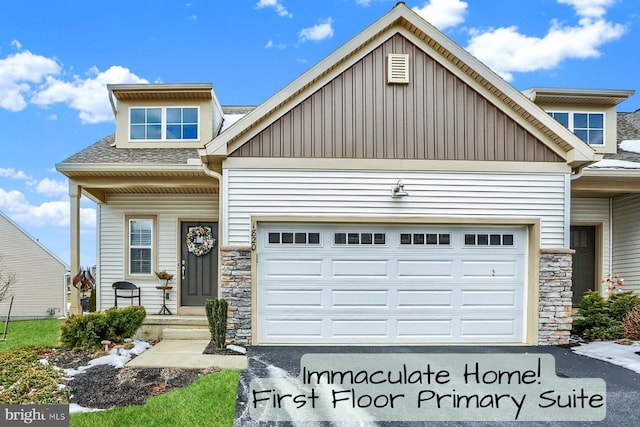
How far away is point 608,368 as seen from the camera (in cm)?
600

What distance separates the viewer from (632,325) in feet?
24.6

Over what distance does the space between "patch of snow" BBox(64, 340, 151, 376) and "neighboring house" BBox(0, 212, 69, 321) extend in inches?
339

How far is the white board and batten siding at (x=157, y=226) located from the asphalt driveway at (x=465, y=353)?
12.7ft

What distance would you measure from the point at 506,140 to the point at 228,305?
18.2 feet

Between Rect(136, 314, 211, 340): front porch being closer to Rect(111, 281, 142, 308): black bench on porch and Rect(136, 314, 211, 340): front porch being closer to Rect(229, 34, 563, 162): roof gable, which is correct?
Rect(111, 281, 142, 308): black bench on porch

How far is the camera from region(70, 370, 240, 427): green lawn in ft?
13.4

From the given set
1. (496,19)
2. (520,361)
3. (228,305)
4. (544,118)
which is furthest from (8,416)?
(496,19)

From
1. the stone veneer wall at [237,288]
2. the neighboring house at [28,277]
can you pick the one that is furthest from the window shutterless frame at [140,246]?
the neighboring house at [28,277]

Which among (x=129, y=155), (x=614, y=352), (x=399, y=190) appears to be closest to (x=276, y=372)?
(x=399, y=190)

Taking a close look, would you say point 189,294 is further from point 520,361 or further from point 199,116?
point 520,361

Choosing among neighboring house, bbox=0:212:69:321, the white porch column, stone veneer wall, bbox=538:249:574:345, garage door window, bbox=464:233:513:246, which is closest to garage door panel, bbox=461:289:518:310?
stone veneer wall, bbox=538:249:574:345

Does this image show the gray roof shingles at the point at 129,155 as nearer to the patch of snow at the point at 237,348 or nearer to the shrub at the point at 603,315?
the patch of snow at the point at 237,348

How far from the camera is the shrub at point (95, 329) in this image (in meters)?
6.88

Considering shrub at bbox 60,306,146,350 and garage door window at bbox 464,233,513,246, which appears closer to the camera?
shrub at bbox 60,306,146,350
